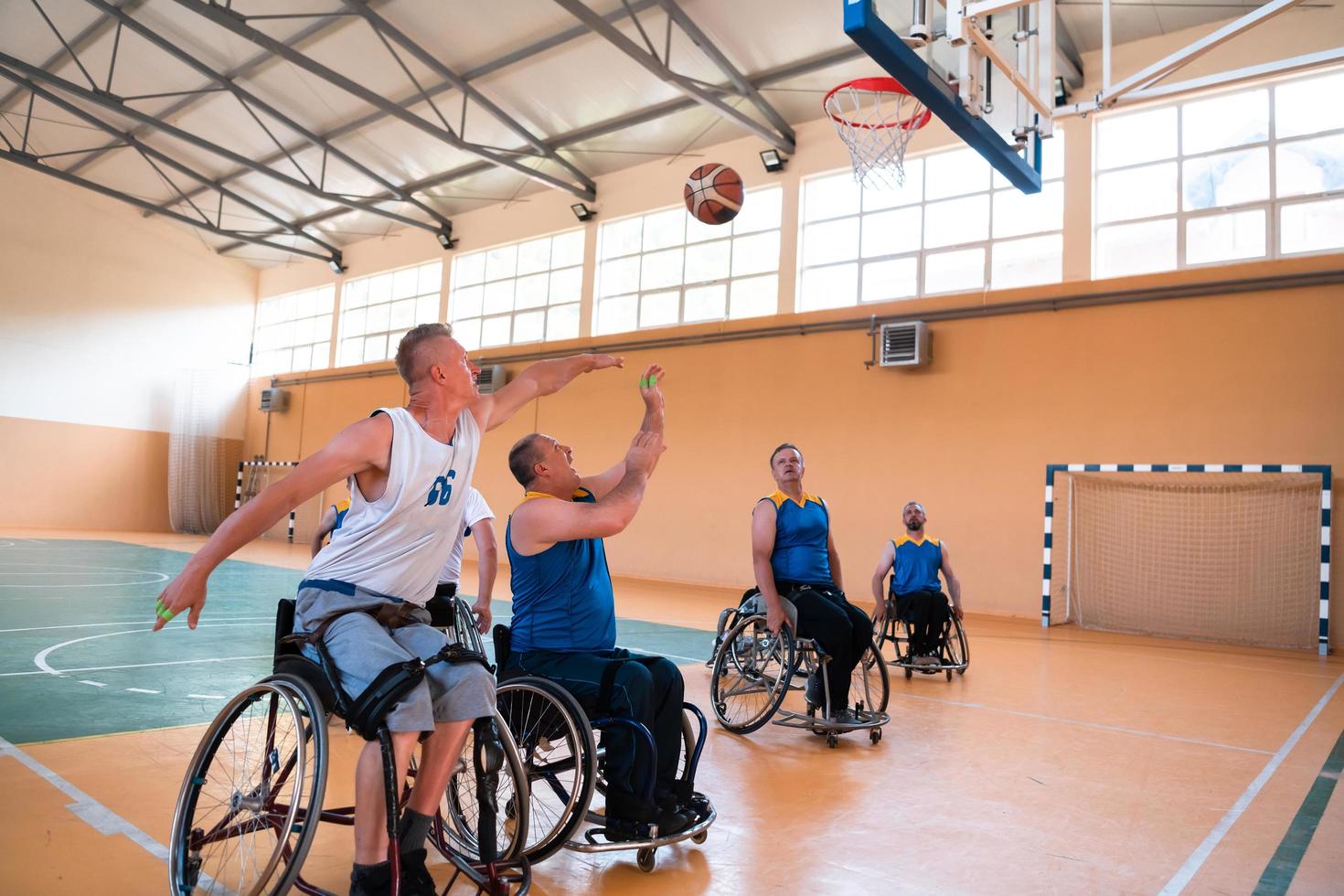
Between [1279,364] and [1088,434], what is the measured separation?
179 cm

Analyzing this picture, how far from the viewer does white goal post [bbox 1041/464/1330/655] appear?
8320 mm

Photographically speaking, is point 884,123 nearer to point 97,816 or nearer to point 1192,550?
point 1192,550

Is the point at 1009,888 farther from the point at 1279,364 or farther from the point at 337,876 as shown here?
the point at 1279,364

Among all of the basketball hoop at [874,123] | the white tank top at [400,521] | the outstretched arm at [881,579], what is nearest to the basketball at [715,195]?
the basketball hoop at [874,123]

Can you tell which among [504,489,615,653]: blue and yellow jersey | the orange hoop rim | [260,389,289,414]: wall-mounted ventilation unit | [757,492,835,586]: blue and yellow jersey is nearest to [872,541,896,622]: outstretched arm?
[757,492,835,586]: blue and yellow jersey

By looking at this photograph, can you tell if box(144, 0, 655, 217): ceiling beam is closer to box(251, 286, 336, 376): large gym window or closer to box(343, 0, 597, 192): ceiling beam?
box(343, 0, 597, 192): ceiling beam

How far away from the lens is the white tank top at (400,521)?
2121 millimetres

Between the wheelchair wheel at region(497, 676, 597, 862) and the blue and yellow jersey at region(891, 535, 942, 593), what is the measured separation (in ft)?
12.8

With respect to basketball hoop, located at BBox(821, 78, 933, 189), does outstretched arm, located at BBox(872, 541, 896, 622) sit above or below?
below

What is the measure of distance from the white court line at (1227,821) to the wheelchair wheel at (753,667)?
5.29 feet

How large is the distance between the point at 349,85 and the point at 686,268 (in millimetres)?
5086

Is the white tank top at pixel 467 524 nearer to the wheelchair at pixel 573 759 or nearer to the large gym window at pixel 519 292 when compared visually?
the wheelchair at pixel 573 759

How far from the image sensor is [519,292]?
50.5ft

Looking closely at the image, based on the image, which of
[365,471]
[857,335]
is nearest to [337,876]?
[365,471]
